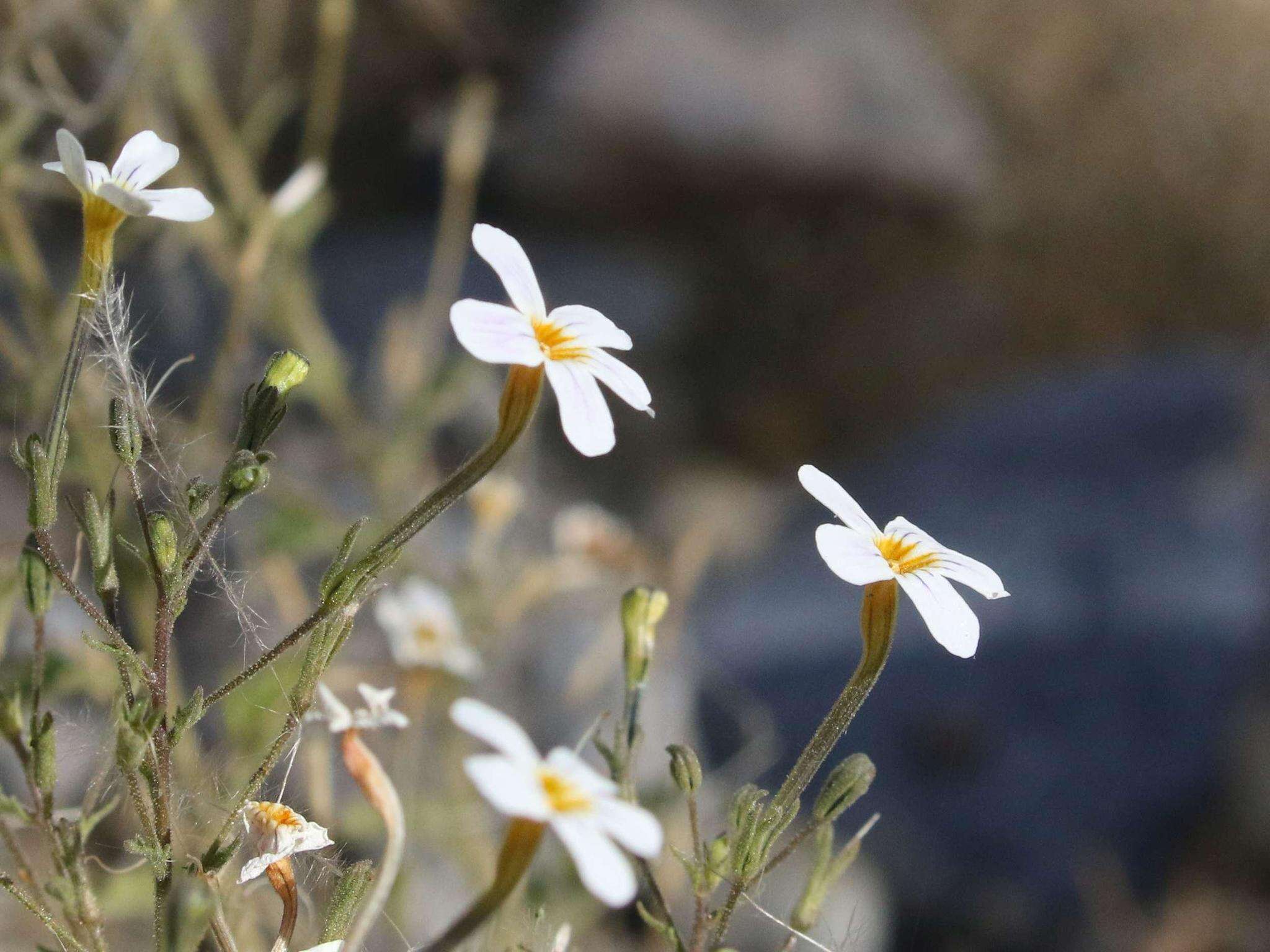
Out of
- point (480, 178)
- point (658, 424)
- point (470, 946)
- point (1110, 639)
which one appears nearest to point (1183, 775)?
point (1110, 639)

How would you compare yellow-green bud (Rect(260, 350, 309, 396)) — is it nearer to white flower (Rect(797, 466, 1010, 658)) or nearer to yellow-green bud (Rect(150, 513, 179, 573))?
yellow-green bud (Rect(150, 513, 179, 573))

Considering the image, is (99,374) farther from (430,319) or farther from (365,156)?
(365,156)

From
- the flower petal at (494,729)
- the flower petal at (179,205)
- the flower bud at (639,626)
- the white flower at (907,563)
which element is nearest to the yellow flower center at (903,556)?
the white flower at (907,563)

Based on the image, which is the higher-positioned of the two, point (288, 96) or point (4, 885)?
point (288, 96)

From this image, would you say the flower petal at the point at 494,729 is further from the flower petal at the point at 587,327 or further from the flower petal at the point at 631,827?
the flower petal at the point at 587,327

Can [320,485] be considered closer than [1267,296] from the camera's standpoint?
Yes

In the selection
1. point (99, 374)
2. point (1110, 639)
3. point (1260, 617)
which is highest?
point (1260, 617)

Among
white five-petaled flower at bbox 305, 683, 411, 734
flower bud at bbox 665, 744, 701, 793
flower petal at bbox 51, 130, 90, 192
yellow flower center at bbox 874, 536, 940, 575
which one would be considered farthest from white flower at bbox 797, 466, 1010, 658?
flower petal at bbox 51, 130, 90, 192
